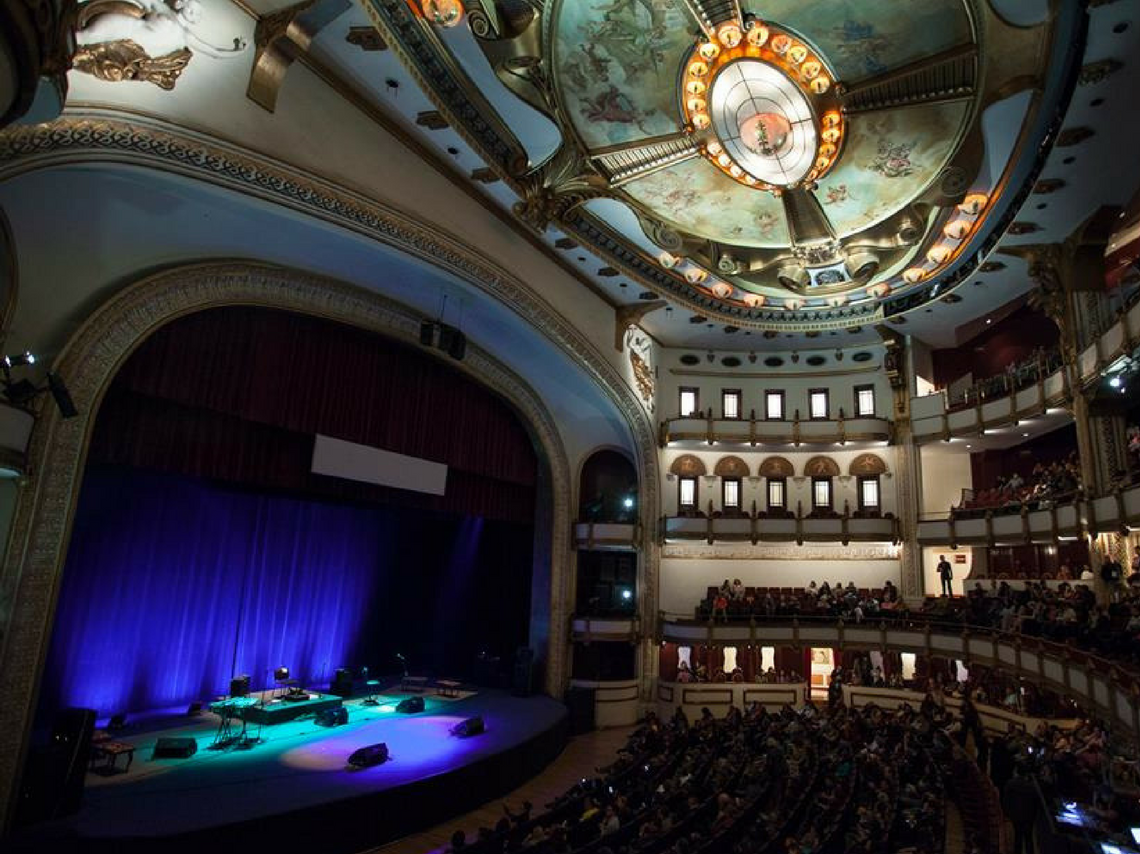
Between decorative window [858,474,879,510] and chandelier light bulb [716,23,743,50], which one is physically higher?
chandelier light bulb [716,23,743,50]

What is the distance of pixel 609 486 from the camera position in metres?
22.1

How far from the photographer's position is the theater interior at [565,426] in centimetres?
917

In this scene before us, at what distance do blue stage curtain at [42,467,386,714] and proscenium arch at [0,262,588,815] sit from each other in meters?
3.95

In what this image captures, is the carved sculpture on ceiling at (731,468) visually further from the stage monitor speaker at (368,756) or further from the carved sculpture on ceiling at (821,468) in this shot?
the stage monitor speaker at (368,756)

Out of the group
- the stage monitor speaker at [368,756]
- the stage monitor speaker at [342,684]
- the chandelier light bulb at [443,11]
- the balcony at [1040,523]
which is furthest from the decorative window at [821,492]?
the chandelier light bulb at [443,11]

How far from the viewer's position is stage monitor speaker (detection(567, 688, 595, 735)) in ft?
60.9

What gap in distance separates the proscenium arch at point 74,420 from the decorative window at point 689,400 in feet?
40.2

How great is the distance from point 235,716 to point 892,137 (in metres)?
17.3

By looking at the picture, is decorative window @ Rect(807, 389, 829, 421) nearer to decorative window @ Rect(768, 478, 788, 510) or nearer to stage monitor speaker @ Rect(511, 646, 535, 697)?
decorative window @ Rect(768, 478, 788, 510)

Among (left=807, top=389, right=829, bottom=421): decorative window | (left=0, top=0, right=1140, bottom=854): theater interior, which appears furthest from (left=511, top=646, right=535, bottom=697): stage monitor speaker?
(left=807, top=389, right=829, bottom=421): decorative window

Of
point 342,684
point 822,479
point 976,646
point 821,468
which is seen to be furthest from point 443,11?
point 822,479

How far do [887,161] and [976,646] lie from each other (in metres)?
11.5

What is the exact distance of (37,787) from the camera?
8.89 meters

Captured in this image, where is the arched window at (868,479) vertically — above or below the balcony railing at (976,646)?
above
